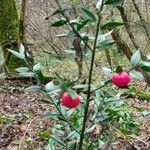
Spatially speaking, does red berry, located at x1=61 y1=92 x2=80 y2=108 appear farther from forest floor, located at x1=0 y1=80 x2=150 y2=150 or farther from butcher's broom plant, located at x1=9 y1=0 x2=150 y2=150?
forest floor, located at x1=0 y1=80 x2=150 y2=150

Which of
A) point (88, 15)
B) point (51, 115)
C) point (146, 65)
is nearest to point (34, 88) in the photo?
point (51, 115)

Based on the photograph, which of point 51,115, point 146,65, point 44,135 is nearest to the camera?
point 146,65

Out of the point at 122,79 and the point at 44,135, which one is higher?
the point at 122,79

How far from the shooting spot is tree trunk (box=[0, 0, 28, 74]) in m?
7.18

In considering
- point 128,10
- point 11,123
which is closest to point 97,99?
point 11,123

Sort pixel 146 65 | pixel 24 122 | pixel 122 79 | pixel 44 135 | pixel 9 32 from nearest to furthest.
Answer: pixel 122 79 < pixel 146 65 < pixel 44 135 < pixel 24 122 < pixel 9 32

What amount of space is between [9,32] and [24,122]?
2796 mm

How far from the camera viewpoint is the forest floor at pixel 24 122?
14.1 ft

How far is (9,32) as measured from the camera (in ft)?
24.0

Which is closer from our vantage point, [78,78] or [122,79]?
[122,79]

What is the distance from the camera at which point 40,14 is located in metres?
16.0

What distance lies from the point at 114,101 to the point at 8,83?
13.9ft

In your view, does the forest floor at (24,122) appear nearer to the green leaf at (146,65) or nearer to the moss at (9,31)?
the moss at (9,31)

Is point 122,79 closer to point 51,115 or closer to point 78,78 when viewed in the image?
point 78,78
